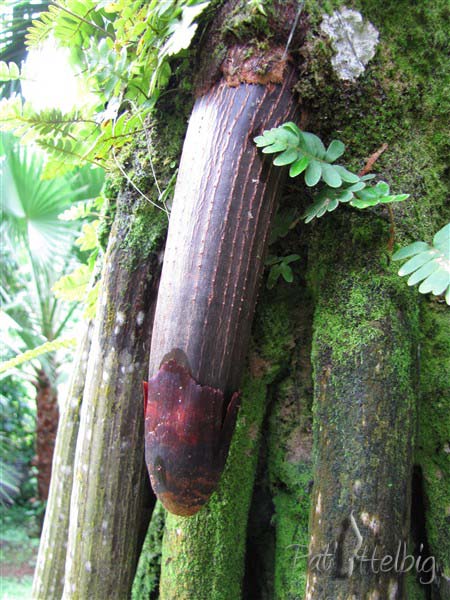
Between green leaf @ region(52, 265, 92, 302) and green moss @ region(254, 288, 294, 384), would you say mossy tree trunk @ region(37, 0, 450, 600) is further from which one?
green leaf @ region(52, 265, 92, 302)

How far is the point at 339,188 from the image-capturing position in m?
1.38

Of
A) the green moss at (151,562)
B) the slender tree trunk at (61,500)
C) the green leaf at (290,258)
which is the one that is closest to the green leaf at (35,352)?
the slender tree trunk at (61,500)

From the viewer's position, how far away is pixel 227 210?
1.32 metres

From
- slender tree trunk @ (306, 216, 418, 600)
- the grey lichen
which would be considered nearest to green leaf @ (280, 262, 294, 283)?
slender tree trunk @ (306, 216, 418, 600)

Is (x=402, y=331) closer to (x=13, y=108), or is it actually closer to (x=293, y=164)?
(x=293, y=164)

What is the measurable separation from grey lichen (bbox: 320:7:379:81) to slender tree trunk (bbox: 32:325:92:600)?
1297mm

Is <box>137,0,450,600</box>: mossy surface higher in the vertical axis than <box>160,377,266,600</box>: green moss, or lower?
higher

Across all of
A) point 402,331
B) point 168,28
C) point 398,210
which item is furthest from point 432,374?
point 168,28

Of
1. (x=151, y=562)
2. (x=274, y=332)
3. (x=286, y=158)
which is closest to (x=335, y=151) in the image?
(x=286, y=158)

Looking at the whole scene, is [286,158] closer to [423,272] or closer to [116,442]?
[423,272]

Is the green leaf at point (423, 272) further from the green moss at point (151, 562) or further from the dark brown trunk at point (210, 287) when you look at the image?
the green moss at point (151, 562)

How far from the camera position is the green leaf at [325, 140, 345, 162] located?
137cm

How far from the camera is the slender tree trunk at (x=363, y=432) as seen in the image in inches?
48.7

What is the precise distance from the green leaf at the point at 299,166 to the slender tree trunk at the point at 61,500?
112cm
